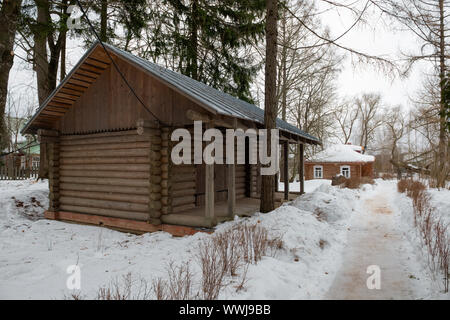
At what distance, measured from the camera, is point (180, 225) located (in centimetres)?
755

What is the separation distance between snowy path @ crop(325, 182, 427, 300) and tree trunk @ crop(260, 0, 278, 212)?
256 cm

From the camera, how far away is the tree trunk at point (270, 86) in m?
8.61

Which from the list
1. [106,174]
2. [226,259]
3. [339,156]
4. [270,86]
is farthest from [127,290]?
[339,156]

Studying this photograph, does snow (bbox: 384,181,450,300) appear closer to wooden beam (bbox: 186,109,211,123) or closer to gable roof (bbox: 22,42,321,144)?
gable roof (bbox: 22,42,321,144)

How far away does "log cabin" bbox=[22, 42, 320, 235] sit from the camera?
7.54 m

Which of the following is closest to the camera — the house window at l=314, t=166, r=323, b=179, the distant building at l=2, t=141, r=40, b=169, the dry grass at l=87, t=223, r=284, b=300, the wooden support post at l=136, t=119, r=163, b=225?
the dry grass at l=87, t=223, r=284, b=300

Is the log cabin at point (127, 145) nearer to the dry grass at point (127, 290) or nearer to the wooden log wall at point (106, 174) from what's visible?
the wooden log wall at point (106, 174)

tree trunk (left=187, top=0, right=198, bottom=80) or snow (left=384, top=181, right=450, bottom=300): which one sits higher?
tree trunk (left=187, top=0, right=198, bottom=80)

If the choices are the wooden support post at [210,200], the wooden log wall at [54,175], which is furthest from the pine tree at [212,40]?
the wooden support post at [210,200]

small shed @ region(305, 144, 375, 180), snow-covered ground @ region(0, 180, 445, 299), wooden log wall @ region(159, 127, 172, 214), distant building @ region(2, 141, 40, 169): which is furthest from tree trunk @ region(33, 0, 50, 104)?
small shed @ region(305, 144, 375, 180)

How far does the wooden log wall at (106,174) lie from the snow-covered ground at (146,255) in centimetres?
71

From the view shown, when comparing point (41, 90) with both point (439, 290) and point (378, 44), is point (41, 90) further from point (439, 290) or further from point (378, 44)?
point (439, 290)

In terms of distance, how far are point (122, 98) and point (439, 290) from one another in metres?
8.59

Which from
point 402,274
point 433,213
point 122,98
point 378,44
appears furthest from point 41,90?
point 433,213
